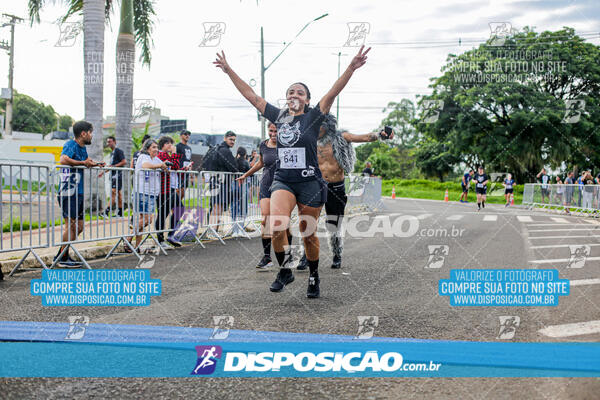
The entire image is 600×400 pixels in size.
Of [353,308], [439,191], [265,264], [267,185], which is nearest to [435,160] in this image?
[439,191]

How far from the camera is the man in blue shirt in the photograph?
6.90 meters

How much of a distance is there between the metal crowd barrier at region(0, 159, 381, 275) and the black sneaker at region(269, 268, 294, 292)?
2.59m

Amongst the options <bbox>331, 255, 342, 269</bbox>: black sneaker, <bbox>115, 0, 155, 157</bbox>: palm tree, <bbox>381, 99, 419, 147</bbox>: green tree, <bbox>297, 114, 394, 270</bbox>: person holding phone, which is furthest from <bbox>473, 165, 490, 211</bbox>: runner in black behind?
<bbox>381, 99, 419, 147</bbox>: green tree

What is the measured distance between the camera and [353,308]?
188 inches

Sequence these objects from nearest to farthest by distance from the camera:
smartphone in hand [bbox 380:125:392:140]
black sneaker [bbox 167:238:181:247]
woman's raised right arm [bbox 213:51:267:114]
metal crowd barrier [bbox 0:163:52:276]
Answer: woman's raised right arm [bbox 213:51:267:114]
smartphone in hand [bbox 380:125:392:140]
metal crowd barrier [bbox 0:163:52:276]
black sneaker [bbox 167:238:181:247]

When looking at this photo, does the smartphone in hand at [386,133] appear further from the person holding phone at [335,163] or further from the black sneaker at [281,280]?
the black sneaker at [281,280]

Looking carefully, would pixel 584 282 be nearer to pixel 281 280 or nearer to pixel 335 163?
pixel 335 163

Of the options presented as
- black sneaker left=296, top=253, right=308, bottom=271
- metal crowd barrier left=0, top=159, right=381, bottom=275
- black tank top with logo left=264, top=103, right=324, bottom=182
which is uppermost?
black tank top with logo left=264, top=103, right=324, bottom=182

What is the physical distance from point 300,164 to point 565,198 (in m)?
19.7

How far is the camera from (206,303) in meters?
4.98

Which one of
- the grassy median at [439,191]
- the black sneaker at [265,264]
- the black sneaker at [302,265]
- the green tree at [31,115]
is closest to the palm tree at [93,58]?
the black sneaker at [265,264]

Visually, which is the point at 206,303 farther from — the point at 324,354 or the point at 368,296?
the point at 324,354

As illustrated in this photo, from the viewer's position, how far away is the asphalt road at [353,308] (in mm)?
2861

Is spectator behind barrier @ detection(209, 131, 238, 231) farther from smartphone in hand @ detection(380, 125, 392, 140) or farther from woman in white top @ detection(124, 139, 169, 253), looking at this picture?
smartphone in hand @ detection(380, 125, 392, 140)
